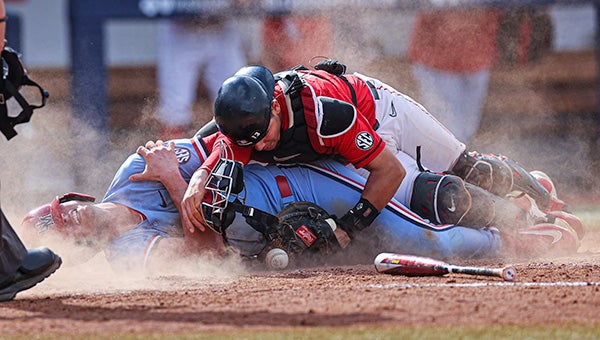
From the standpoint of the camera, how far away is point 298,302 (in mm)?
4656

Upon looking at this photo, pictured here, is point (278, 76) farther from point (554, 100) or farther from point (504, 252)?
point (554, 100)

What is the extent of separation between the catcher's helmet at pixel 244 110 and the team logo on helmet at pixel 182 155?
2.36 feet

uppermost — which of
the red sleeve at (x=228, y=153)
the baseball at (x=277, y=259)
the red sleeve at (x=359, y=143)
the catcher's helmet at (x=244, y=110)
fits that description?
the catcher's helmet at (x=244, y=110)

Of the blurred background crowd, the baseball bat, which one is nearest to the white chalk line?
the baseball bat

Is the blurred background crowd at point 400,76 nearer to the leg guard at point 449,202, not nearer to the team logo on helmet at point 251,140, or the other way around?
the leg guard at point 449,202

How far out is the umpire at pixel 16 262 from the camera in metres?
4.83

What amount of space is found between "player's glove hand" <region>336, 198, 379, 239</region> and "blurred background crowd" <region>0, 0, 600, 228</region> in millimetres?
5248

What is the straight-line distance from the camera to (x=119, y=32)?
14.7m

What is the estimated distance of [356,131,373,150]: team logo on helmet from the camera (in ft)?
19.6

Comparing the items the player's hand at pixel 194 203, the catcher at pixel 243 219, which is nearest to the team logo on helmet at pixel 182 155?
the catcher at pixel 243 219

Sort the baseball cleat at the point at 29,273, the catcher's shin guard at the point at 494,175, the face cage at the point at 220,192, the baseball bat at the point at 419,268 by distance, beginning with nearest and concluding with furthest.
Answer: the baseball cleat at the point at 29,273 < the baseball bat at the point at 419,268 < the face cage at the point at 220,192 < the catcher's shin guard at the point at 494,175

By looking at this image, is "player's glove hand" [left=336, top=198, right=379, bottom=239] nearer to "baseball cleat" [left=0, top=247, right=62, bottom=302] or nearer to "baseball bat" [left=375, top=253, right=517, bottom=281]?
"baseball bat" [left=375, top=253, right=517, bottom=281]

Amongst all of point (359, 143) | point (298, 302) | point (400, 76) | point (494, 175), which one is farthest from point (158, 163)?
point (400, 76)

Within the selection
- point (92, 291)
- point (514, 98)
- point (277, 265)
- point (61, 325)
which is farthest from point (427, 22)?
point (61, 325)
